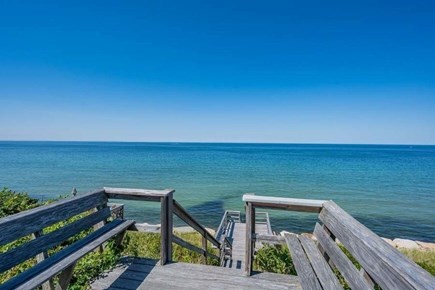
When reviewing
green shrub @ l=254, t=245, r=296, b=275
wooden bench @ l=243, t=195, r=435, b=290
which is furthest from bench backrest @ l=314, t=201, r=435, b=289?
green shrub @ l=254, t=245, r=296, b=275

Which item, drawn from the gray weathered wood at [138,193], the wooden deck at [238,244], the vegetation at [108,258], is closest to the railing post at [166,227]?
the gray weathered wood at [138,193]

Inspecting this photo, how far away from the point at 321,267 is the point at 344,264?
0.50m

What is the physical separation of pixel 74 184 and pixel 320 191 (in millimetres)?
26956

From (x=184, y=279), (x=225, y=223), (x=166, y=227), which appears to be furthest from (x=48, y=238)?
(x=225, y=223)

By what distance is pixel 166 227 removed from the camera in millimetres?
3469

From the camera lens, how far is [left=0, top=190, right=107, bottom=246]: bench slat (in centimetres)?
210

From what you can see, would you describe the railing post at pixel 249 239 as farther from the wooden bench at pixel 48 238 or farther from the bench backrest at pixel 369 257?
the wooden bench at pixel 48 238

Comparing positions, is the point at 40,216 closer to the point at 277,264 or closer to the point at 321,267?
the point at 321,267

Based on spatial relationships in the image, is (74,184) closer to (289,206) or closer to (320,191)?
(320,191)

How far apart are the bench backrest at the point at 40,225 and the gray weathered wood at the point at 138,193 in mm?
206

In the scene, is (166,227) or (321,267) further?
(166,227)

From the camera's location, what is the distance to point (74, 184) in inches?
1025

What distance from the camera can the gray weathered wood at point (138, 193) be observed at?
3.41m

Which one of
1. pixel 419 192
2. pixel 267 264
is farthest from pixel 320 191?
pixel 267 264
